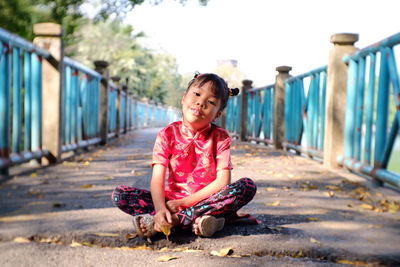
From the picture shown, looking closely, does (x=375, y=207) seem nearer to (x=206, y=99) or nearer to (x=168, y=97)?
(x=206, y=99)

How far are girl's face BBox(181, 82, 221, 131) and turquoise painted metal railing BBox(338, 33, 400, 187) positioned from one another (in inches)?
75.8

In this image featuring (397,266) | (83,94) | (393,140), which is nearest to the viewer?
(397,266)

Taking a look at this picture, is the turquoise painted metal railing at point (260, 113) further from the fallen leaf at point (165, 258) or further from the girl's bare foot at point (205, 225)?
the fallen leaf at point (165, 258)

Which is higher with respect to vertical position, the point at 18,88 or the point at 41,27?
the point at 41,27

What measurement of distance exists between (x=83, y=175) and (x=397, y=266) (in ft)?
10.7

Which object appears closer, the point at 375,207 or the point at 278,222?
the point at 278,222

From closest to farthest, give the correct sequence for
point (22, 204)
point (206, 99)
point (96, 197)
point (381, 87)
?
1. point (206, 99)
2. point (22, 204)
3. point (96, 197)
4. point (381, 87)

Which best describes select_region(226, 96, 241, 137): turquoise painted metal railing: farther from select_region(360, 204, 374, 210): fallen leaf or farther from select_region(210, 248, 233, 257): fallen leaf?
select_region(210, 248, 233, 257): fallen leaf

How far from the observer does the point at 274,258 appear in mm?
2023

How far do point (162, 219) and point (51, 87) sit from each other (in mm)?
3528

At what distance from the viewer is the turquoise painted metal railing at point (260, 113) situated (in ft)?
31.7

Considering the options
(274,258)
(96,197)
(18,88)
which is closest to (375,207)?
(274,258)

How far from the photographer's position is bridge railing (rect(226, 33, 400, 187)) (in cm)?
387

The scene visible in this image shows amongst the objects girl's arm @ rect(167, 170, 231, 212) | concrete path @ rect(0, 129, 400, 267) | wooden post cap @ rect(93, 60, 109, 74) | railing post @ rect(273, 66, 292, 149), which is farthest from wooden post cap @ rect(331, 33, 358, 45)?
wooden post cap @ rect(93, 60, 109, 74)
